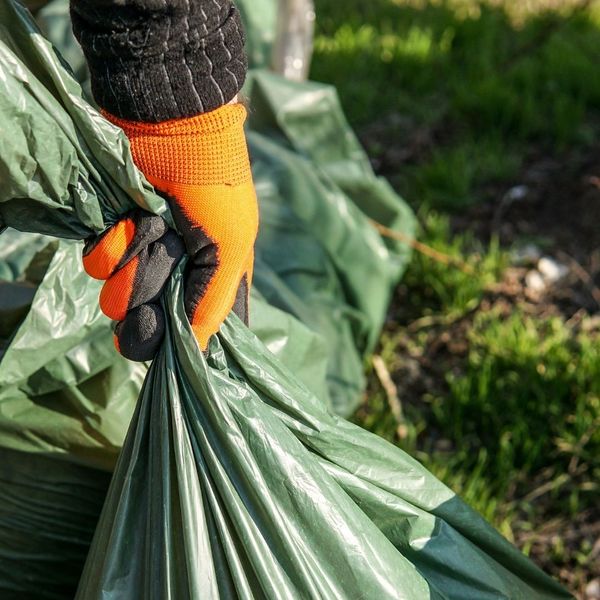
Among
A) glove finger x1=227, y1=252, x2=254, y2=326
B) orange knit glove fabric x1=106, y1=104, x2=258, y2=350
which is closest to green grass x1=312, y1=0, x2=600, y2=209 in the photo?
glove finger x1=227, y1=252, x2=254, y2=326

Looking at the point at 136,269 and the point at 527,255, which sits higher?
the point at 136,269

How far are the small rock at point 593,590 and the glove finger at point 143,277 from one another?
1.23 meters

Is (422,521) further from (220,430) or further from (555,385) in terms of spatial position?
(555,385)

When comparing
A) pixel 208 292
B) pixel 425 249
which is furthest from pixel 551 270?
pixel 208 292

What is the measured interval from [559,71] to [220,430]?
2.89m

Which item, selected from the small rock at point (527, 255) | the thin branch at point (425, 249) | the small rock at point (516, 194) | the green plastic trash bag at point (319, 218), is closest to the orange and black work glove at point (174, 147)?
the green plastic trash bag at point (319, 218)

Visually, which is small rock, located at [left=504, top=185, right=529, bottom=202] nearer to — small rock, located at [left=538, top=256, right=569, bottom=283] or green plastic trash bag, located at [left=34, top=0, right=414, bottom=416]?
small rock, located at [left=538, top=256, right=569, bottom=283]

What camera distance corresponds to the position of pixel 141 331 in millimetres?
1339

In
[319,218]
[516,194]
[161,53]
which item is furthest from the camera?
[516,194]

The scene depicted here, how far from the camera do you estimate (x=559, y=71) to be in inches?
146

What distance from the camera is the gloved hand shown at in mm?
1275

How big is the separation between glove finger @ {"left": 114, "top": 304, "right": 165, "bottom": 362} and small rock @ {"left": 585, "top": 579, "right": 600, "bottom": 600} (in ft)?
3.88

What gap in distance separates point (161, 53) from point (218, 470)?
585 millimetres

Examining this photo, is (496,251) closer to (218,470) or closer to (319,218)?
(319,218)
